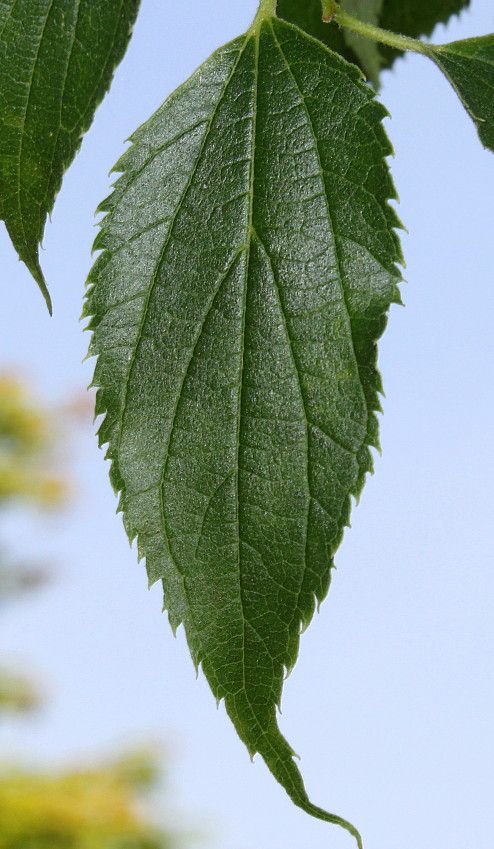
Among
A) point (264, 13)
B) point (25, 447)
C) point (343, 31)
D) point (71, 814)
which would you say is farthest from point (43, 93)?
point (25, 447)

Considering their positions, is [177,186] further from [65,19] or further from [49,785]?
[49,785]

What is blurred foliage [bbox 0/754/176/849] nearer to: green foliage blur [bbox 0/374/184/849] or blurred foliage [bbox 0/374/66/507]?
green foliage blur [bbox 0/374/184/849]

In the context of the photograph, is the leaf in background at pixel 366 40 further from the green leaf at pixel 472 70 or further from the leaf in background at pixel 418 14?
the green leaf at pixel 472 70

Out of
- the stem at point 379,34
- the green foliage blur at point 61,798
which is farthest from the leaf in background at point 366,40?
the green foliage blur at point 61,798

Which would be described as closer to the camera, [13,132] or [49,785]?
[13,132]

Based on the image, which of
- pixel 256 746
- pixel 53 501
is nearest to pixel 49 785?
pixel 53 501

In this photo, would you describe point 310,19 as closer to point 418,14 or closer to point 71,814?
point 418,14
